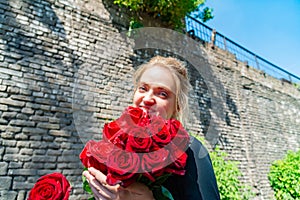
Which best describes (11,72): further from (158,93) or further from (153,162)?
(153,162)

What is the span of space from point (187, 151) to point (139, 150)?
11.4 inches

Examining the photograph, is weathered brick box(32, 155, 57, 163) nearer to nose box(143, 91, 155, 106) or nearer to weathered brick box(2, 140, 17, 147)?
weathered brick box(2, 140, 17, 147)

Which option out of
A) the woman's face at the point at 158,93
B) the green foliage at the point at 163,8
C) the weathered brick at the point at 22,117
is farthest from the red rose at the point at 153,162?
the green foliage at the point at 163,8

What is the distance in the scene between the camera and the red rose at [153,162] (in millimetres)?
662

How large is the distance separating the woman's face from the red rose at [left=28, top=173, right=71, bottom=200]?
461 mm

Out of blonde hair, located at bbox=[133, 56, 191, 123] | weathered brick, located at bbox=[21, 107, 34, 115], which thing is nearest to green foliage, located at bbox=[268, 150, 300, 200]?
blonde hair, located at bbox=[133, 56, 191, 123]

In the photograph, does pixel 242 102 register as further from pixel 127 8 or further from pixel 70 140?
pixel 70 140

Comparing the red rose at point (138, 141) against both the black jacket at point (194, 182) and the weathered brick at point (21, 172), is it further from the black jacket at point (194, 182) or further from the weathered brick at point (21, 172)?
the weathered brick at point (21, 172)

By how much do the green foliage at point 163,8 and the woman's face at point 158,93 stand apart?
4.64 meters

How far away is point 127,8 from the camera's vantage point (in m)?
5.45

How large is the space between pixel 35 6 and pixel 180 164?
4.51 m

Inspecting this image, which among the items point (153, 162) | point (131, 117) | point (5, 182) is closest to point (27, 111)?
point (5, 182)

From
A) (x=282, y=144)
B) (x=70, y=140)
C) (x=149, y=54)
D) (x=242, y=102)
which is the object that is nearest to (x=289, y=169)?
(x=282, y=144)

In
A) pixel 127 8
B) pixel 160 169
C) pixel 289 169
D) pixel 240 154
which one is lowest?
pixel 289 169
